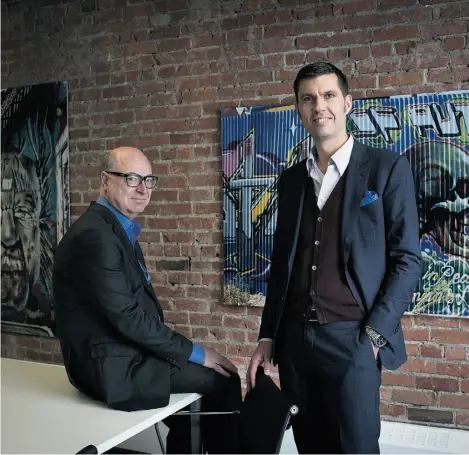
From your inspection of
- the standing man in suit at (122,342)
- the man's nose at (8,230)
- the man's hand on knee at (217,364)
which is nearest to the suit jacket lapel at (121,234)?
the standing man in suit at (122,342)

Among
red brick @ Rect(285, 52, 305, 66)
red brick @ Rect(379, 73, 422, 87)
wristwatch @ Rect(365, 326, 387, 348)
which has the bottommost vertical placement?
wristwatch @ Rect(365, 326, 387, 348)

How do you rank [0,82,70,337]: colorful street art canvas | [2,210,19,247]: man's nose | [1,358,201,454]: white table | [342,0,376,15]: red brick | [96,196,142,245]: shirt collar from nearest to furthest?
1. [1,358,201,454]: white table
2. [96,196,142,245]: shirt collar
3. [342,0,376,15]: red brick
4. [0,82,70,337]: colorful street art canvas
5. [2,210,19,247]: man's nose

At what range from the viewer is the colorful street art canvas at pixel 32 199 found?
13.9 feet

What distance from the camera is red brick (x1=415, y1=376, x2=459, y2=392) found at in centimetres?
318

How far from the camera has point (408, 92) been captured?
321cm

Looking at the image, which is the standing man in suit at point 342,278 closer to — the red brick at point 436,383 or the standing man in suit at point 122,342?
the standing man in suit at point 122,342

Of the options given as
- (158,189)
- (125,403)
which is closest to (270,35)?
(158,189)

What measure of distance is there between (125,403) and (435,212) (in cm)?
204

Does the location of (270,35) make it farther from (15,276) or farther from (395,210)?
(15,276)

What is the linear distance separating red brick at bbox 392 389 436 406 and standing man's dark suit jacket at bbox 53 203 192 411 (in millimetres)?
1672

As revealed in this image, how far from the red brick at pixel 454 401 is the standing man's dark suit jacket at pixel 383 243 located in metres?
1.49

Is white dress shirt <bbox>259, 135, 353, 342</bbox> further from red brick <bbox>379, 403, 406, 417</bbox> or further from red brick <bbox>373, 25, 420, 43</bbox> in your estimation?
red brick <bbox>379, 403, 406, 417</bbox>

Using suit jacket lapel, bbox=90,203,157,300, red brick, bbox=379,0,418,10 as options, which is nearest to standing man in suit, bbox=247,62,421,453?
suit jacket lapel, bbox=90,203,157,300

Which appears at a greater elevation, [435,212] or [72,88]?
[72,88]
